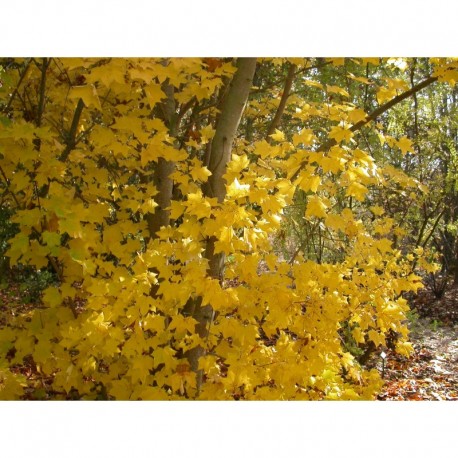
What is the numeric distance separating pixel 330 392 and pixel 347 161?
3.02ft

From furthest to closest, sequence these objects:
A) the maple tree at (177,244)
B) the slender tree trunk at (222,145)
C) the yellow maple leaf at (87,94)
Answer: the slender tree trunk at (222,145) < the maple tree at (177,244) < the yellow maple leaf at (87,94)

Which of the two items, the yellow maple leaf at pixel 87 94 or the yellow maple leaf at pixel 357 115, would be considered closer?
the yellow maple leaf at pixel 87 94

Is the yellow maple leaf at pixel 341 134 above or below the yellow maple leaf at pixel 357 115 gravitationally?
below

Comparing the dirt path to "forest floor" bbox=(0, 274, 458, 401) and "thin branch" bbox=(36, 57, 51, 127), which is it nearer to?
"forest floor" bbox=(0, 274, 458, 401)

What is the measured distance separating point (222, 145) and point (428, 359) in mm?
2987

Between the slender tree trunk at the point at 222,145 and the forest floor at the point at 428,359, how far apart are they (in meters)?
1.82

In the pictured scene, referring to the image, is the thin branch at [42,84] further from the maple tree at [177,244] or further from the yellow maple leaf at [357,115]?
the yellow maple leaf at [357,115]

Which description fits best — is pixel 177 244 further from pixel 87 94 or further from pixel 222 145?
pixel 87 94

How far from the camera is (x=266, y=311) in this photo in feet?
5.29

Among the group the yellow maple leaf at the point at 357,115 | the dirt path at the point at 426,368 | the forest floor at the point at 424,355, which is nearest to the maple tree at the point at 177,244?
the yellow maple leaf at the point at 357,115

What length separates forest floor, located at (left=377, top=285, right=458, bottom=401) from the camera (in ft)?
10.2

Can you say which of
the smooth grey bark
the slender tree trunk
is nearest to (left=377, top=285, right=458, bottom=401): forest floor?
the slender tree trunk

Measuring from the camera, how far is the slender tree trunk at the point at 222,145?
5.35 ft
